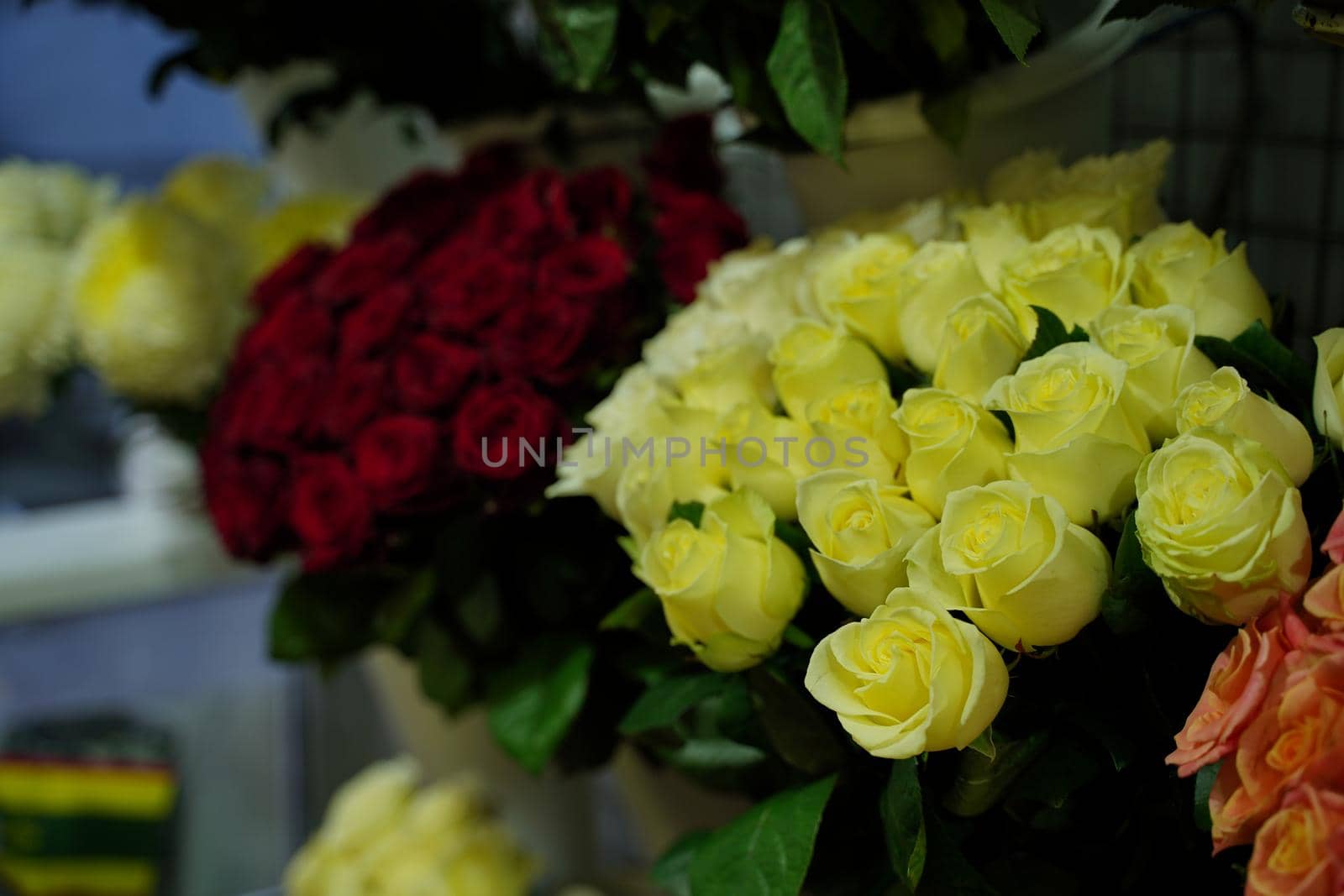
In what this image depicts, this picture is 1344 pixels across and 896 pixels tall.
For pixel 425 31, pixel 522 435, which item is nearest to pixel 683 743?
pixel 522 435

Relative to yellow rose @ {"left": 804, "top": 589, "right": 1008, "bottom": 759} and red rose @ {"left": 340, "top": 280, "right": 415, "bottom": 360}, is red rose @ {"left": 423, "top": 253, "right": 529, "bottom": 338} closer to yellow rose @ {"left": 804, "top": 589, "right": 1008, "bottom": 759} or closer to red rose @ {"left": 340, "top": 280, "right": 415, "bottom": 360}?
red rose @ {"left": 340, "top": 280, "right": 415, "bottom": 360}

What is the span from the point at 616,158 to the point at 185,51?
30 cm

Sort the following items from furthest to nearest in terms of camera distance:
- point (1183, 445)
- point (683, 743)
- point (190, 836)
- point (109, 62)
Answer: point (109, 62) → point (190, 836) → point (683, 743) → point (1183, 445)

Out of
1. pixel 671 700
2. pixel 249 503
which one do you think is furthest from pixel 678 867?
pixel 249 503

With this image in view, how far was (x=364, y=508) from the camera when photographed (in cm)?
60

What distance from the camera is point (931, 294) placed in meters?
0.46

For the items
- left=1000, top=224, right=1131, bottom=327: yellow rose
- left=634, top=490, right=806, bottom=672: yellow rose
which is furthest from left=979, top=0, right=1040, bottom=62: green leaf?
left=634, top=490, right=806, bottom=672: yellow rose

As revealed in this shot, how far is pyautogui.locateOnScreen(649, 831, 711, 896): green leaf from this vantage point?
52cm

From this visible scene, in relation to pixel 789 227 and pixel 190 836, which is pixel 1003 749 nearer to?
pixel 789 227

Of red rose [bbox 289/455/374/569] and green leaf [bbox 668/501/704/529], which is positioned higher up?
green leaf [bbox 668/501/704/529]

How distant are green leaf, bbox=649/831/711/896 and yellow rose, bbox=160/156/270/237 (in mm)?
628

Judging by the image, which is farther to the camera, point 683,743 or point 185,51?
point 185,51

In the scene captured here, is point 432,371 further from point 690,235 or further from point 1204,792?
point 1204,792

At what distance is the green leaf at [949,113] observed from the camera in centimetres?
53
